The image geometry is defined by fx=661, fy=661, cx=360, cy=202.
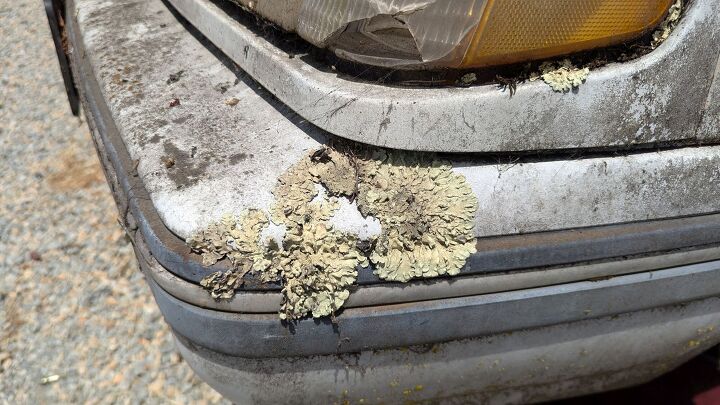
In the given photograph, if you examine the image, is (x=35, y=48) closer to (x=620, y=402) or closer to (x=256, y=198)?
(x=256, y=198)

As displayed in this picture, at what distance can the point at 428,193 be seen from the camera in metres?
1.44

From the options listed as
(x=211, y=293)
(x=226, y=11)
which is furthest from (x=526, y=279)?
(x=226, y=11)

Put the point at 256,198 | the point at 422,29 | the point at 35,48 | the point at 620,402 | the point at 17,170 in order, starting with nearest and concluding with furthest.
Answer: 1. the point at 422,29
2. the point at 256,198
3. the point at 620,402
4. the point at 17,170
5. the point at 35,48

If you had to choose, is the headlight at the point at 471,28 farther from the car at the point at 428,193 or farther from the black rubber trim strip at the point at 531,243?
the black rubber trim strip at the point at 531,243

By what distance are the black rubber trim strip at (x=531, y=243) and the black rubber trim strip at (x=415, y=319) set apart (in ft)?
0.24

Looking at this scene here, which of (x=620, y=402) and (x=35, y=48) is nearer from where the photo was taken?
(x=620, y=402)

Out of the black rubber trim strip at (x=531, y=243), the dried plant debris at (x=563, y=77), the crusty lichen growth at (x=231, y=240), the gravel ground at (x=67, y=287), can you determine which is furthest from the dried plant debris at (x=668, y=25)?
the gravel ground at (x=67, y=287)

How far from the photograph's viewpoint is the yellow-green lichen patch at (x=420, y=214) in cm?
142

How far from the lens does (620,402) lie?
235 cm

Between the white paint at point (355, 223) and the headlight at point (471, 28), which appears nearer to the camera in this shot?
the headlight at point (471, 28)

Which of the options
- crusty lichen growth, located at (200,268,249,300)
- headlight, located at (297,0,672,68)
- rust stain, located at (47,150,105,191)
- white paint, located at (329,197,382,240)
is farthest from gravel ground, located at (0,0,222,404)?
headlight, located at (297,0,672,68)

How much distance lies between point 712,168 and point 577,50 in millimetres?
465

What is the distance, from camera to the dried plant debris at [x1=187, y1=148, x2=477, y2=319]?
1376 millimetres

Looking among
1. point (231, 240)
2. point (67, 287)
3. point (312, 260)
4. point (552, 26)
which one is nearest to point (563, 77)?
point (552, 26)
